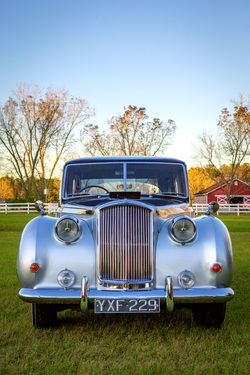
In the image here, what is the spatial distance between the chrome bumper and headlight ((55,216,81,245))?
1.44ft

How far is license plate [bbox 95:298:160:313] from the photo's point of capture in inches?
169

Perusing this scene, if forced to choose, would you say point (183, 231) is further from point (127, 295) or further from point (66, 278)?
point (66, 278)

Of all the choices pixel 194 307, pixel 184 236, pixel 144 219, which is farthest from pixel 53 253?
pixel 194 307

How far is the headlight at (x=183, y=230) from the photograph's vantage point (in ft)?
15.0

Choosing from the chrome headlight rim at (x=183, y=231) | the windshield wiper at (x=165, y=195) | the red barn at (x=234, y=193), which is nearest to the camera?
the chrome headlight rim at (x=183, y=231)

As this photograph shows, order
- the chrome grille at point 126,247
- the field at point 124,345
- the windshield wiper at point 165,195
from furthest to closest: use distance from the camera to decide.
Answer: the windshield wiper at point 165,195
the chrome grille at point 126,247
the field at point 124,345

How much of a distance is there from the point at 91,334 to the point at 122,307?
685 mm

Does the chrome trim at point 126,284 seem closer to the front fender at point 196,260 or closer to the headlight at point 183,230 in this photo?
the front fender at point 196,260

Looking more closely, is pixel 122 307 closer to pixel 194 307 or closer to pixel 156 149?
pixel 194 307

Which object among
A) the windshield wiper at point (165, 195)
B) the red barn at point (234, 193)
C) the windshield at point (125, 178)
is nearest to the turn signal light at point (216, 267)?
the windshield wiper at point (165, 195)

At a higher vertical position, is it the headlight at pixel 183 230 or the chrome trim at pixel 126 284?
the headlight at pixel 183 230

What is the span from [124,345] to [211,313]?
1074mm

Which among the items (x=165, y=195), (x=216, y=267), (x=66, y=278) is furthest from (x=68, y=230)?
(x=165, y=195)

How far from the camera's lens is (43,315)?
4.88 m
